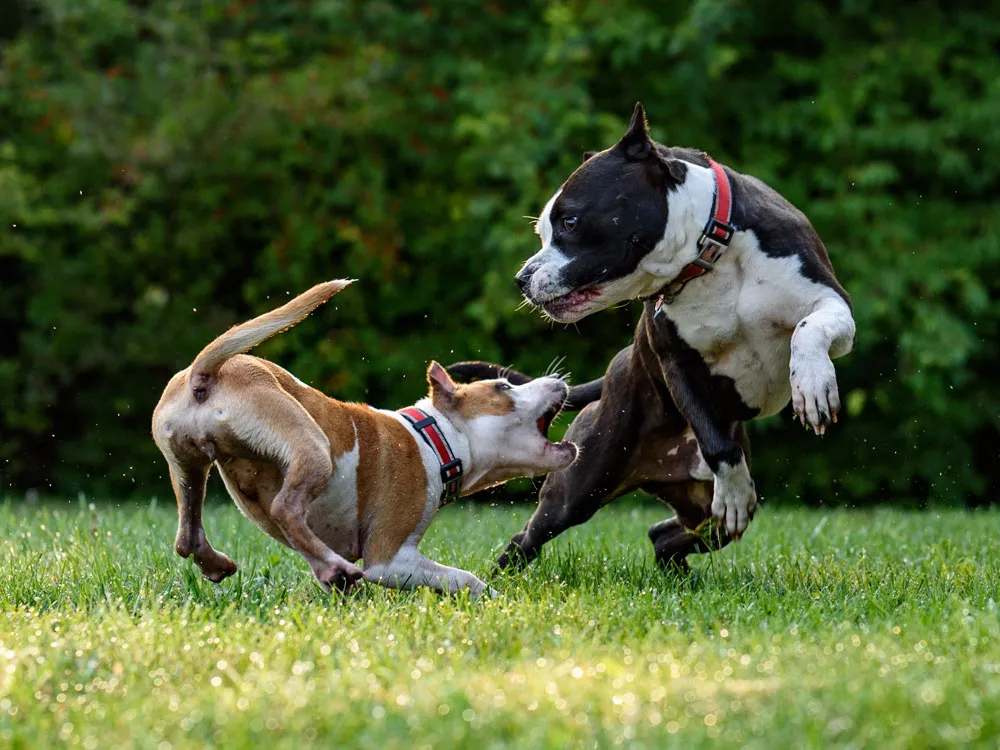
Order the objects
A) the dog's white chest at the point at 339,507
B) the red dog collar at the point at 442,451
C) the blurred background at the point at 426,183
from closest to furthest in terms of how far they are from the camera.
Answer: the dog's white chest at the point at 339,507, the red dog collar at the point at 442,451, the blurred background at the point at 426,183

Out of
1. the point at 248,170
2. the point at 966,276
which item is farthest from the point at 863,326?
the point at 248,170

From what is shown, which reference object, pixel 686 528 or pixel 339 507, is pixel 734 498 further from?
pixel 339 507

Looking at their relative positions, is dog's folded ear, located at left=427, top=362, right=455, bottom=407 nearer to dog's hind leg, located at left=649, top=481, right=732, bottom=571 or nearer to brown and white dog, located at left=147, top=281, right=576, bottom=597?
brown and white dog, located at left=147, top=281, right=576, bottom=597

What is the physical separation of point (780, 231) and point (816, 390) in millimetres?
696

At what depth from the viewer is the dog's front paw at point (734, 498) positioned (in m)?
4.89

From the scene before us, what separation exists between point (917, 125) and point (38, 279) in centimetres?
801

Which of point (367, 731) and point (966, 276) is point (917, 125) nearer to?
point (966, 276)

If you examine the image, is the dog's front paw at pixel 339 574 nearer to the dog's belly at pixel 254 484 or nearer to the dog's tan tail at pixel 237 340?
the dog's belly at pixel 254 484

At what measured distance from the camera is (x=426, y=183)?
41.5ft

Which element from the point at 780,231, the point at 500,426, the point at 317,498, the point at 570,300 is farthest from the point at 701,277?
the point at 317,498

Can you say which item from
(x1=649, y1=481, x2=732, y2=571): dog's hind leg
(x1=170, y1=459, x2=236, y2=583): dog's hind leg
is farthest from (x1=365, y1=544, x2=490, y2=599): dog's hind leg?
(x1=649, y1=481, x2=732, y2=571): dog's hind leg

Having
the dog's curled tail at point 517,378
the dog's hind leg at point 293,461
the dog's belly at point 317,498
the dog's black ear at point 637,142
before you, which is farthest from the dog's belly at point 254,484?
the dog's black ear at point 637,142

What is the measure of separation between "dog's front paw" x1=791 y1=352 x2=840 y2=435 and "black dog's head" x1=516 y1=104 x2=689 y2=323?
0.65 meters

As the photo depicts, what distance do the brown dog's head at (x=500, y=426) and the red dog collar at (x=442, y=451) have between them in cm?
12
